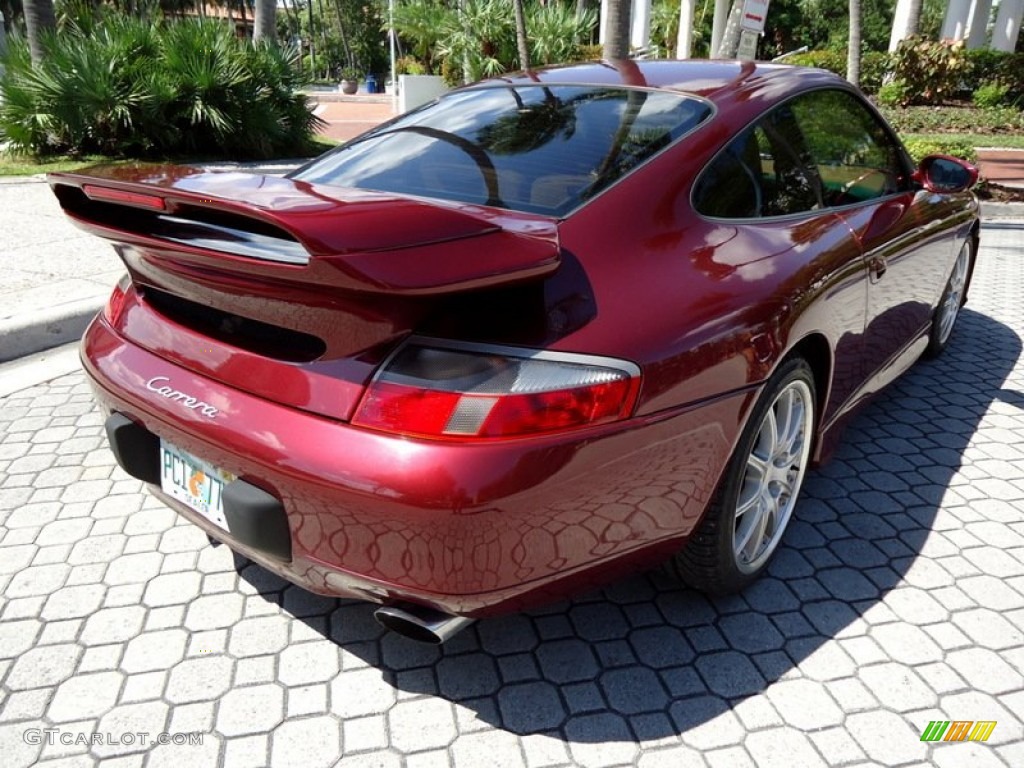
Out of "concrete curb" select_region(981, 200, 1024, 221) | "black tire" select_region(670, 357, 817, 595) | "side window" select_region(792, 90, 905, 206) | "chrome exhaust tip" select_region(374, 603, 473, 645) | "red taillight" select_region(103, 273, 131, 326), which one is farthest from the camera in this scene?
"concrete curb" select_region(981, 200, 1024, 221)

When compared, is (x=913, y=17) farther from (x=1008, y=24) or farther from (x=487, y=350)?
(x=487, y=350)

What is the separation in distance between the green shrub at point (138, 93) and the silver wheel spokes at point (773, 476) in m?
10.1

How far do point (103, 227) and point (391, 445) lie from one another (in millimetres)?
966

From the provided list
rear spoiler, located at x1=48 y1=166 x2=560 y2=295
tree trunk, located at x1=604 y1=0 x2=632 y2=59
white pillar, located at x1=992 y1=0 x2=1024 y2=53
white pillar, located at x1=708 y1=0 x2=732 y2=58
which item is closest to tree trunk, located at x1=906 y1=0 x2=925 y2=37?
white pillar, located at x1=708 y1=0 x2=732 y2=58

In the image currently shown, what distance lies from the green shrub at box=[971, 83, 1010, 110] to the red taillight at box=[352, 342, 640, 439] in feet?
69.0

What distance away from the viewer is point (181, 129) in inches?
432

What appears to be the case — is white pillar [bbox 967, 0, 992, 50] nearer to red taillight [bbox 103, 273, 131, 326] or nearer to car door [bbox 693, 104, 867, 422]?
car door [bbox 693, 104, 867, 422]

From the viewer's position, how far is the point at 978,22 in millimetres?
26297

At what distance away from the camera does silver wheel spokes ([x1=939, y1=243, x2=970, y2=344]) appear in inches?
171

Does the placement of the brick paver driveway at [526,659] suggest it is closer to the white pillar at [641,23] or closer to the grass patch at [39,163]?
the grass patch at [39,163]

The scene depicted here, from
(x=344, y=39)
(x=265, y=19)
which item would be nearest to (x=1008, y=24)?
(x=265, y=19)

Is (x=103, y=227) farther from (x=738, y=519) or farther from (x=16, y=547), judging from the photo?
(x=738, y=519)

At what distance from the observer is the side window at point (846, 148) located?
2.87 metres

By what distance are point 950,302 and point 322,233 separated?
4.16 metres
